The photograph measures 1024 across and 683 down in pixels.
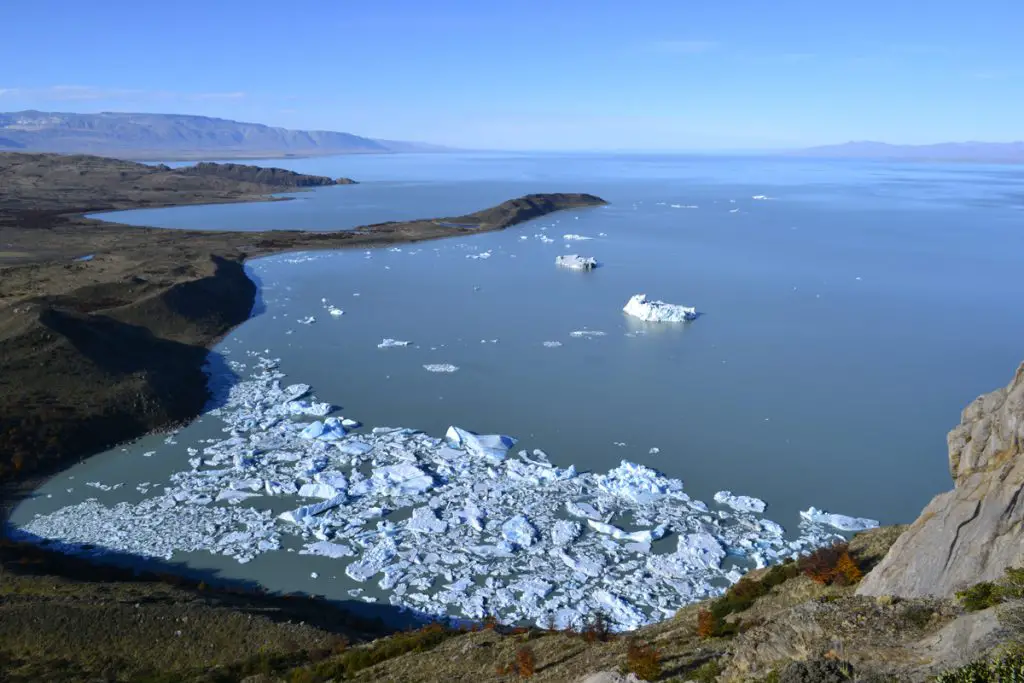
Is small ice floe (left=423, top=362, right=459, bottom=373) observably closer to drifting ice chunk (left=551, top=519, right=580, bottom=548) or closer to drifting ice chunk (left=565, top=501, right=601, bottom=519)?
drifting ice chunk (left=565, top=501, right=601, bottom=519)

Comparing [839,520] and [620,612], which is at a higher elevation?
Answer: [839,520]

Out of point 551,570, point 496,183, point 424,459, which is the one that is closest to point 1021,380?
point 551,570

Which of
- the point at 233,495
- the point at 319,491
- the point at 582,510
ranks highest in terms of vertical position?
the point at 582,510

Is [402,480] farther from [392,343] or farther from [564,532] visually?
[392,343]

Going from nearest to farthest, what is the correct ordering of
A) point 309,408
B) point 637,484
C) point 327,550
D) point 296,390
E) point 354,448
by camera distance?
point 327,550
point 637,484
point 354,448
point 309,408
point 296,390

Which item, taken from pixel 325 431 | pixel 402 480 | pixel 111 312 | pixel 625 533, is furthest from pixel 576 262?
pixel 625 533

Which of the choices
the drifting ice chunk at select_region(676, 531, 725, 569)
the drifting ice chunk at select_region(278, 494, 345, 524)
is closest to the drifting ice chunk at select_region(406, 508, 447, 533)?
the drifting ice chunk at select_region(278, 494, 345, 524)

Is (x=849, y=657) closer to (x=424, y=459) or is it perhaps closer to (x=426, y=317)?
(x=424, y=459)
